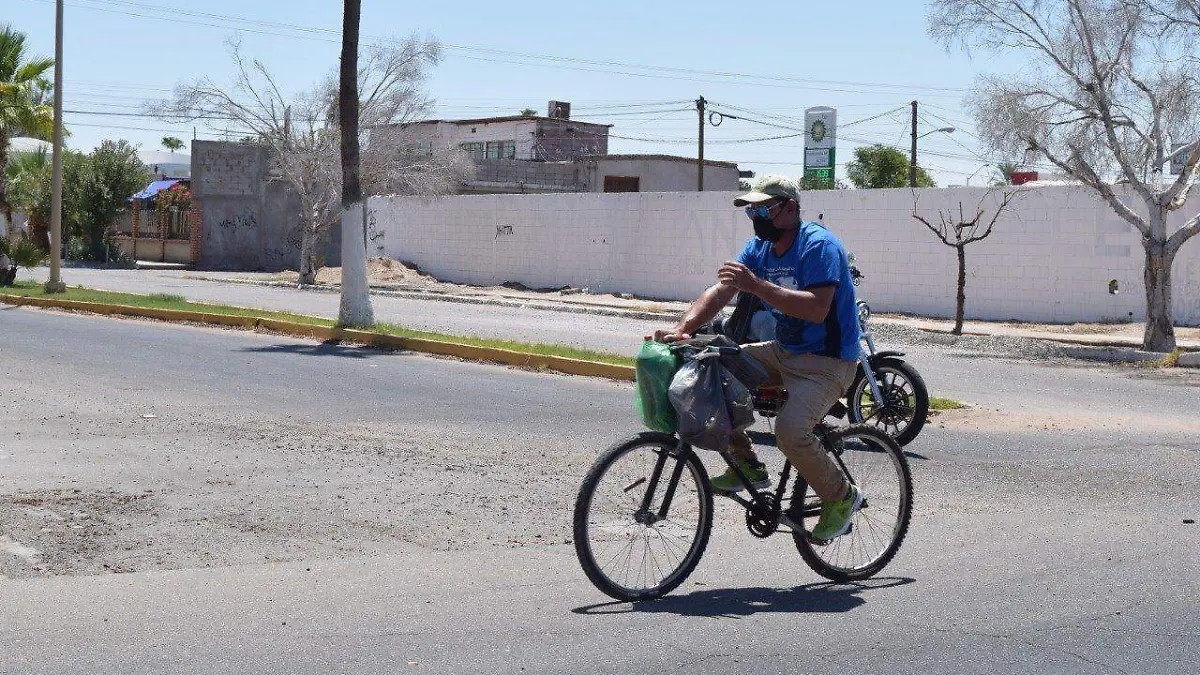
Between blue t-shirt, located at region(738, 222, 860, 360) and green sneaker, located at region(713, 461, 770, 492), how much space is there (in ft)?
1.74

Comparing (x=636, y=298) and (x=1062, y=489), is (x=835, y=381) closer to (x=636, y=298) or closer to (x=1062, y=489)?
(x=1062, y=489)

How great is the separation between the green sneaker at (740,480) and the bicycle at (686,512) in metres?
0.03

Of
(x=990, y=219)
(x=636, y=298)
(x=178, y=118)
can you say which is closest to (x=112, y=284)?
(x=178, y=118)

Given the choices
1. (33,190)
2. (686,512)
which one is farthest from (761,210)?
(33,190)

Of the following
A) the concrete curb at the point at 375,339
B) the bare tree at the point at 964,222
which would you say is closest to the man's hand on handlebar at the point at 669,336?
→ the concrete curb at the point at 375,339

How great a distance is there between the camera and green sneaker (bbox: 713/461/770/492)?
5.92 m

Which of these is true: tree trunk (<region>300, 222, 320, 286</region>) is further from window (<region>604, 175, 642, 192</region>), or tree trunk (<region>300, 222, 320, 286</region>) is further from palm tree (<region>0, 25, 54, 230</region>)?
window (<region>604, 175, 642, 192</region>)

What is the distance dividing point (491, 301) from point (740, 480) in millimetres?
27467

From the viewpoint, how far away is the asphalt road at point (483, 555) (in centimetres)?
500

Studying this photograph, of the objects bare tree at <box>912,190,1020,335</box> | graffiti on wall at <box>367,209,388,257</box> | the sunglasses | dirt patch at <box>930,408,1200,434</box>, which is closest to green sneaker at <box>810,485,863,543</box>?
the sunglasses

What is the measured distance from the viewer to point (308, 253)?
3984cm

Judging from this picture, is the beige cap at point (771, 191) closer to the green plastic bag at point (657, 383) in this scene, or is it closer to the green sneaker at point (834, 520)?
the green plastic bag at point (657, 383)

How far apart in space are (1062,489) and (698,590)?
144 inches

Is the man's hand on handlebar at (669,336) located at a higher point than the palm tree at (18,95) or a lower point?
lower
